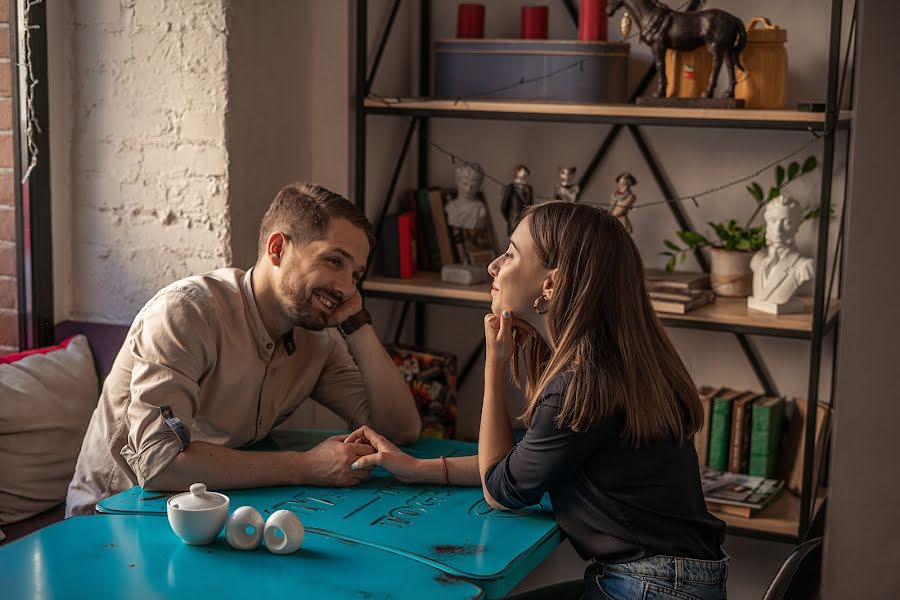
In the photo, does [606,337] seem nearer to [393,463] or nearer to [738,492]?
[393,463]

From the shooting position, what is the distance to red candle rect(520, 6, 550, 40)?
324cm

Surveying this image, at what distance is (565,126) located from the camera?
3420 mm

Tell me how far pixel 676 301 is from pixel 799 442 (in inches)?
23.4

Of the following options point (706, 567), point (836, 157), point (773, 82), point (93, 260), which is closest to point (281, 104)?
point (93, 260)

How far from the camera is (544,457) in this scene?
6.39ft

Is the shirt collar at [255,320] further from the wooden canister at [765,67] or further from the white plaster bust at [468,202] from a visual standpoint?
the wooden canister at [765,67]

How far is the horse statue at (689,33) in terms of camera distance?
2842mm

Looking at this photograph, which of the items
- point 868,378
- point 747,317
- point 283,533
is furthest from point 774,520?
point 283,533

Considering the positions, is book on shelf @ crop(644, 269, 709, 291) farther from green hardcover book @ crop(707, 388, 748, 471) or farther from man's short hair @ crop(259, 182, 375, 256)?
man's short hair @ crop(259, 182, 375, 256)

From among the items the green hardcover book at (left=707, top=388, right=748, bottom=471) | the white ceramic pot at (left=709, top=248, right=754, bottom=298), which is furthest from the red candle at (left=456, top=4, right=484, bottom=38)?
the green hardcover book at (left=707, top=388, right=748, bottom=471)

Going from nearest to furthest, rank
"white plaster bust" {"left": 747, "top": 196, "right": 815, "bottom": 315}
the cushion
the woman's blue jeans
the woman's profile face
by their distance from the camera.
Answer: the woman's blue jeans, the woman's profile face, the cushion, "white plaster bust" {"left": 747, "top": 196, "right": 815, "bottom": 315}

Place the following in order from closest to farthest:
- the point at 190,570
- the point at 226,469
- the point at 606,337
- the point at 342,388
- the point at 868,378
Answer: the point at 190,570, the point at 606,337, the point at 226,469, the point at 868,378, the point at 342,388

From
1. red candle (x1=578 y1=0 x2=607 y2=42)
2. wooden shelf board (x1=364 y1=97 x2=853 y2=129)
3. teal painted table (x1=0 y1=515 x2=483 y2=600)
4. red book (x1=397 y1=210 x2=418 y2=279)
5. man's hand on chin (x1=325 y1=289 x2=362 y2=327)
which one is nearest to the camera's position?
teal painted table (x1=0 y1=515 x2=483 y2=600)

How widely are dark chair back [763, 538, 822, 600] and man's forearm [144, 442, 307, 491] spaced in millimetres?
944
